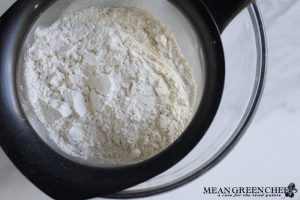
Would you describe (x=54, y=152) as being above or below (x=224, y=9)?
below

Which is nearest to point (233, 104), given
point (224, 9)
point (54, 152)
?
point (224, 9)

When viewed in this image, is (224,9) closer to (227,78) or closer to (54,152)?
(227,78)

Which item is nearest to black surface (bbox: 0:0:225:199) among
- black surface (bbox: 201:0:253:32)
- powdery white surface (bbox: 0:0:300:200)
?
black surface (bbox: 201:0:253:32)

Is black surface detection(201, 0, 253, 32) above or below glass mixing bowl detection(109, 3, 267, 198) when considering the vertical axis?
above

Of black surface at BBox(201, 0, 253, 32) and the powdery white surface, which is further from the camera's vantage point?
the powdery white surface

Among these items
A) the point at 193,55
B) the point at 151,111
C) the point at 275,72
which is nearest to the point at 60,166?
the point at 151,111

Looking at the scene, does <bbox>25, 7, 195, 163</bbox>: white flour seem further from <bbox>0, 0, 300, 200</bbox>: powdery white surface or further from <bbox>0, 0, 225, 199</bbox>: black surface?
<bbox>0, 0, 300, 200</bbox>: powdery white surface

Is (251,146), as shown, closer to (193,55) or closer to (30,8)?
(193,55)
